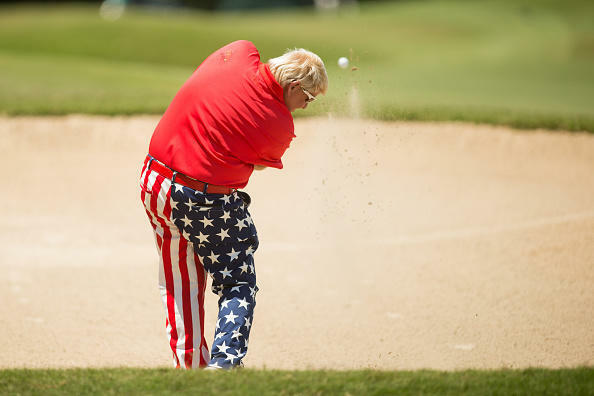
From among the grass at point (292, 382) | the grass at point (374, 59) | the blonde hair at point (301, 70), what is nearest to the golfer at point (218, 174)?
the blonde hair at point (301, 70)

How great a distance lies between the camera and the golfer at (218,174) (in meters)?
3.36

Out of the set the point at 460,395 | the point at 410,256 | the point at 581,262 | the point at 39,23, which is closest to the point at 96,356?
the point at 460,395

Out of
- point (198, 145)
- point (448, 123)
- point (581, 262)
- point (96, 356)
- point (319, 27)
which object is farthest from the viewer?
point (319, 27)

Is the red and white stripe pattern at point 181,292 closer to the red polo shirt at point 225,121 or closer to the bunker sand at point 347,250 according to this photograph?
the red polo shirt at point 225,121

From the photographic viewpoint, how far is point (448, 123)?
9109 millimetres

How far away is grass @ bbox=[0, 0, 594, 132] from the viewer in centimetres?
945

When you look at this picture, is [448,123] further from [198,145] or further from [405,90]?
[198,145]

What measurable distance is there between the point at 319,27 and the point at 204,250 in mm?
20632

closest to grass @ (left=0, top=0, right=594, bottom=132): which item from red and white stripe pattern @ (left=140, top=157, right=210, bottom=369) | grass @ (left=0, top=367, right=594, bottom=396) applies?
red and white stripe pattern @ (left=140, top=157, right=210, bottom=369)

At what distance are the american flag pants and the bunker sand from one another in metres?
0.66

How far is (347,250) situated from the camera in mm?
6309

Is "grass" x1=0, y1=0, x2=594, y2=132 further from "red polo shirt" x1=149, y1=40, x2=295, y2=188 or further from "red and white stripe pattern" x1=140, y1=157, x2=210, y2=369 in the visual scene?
"red and white stripe pattern" x1=140, y1=157, x2=210, y2=369

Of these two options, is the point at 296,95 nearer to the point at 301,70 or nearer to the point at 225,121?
the point at 301,70

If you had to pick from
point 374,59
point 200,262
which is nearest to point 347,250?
point 200,262
